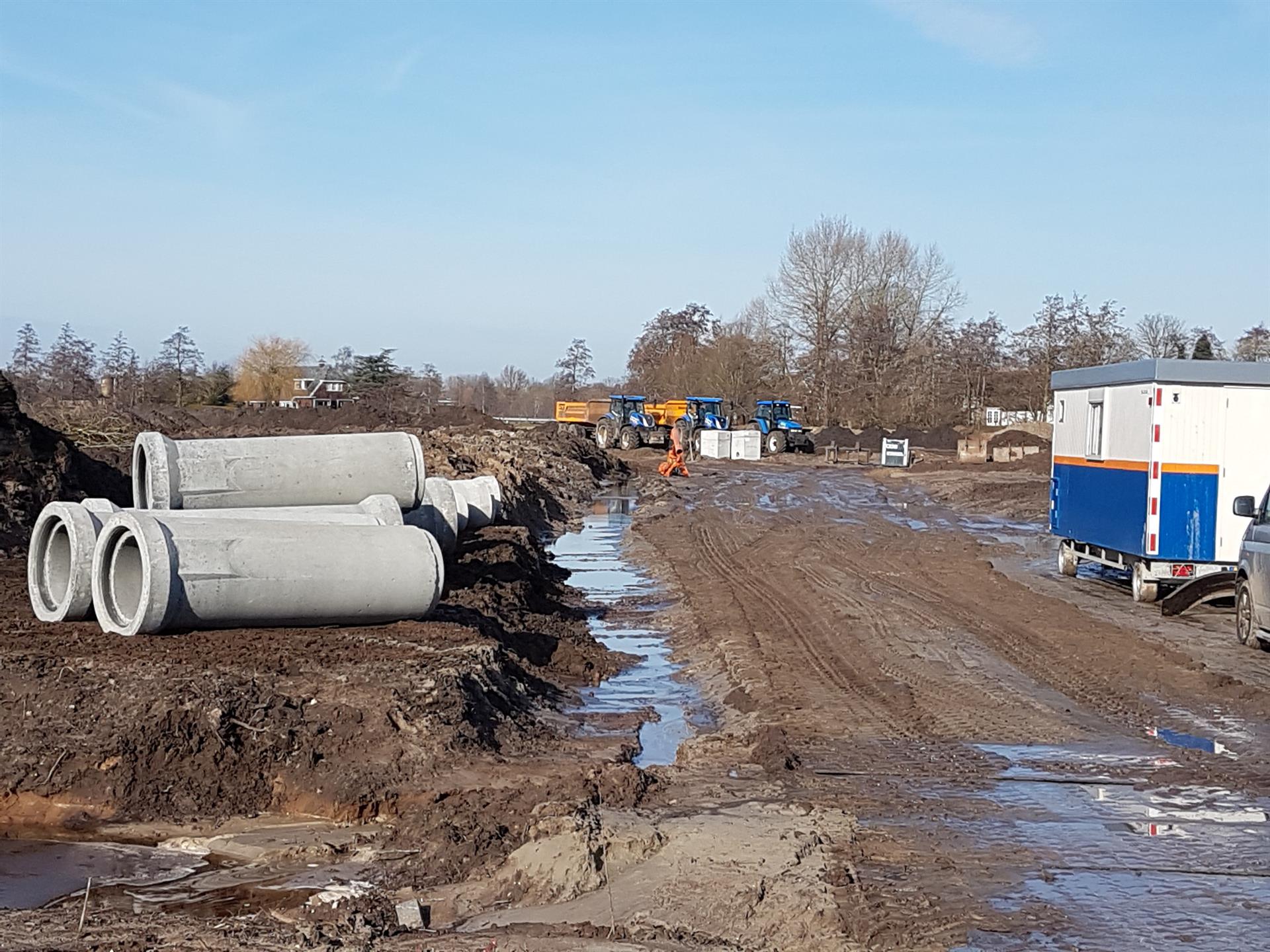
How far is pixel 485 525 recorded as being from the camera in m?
18.7

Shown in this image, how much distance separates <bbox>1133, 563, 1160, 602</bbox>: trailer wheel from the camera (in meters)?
16.4

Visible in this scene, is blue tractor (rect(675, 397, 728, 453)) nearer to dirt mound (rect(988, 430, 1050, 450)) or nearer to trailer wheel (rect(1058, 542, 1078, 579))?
dirt mound (rect(988, 430, 1050, 450))

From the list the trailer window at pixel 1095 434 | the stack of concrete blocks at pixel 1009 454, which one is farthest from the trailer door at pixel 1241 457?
the stack of concrete blocks at pixel 1009 454

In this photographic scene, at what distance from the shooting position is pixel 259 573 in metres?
9.30

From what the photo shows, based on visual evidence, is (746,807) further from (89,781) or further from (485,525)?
(485,525)

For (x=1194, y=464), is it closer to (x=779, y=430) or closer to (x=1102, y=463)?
(x=1102, y=463)

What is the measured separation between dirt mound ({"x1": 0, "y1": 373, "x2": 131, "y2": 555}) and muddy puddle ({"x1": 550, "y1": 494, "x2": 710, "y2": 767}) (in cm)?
710

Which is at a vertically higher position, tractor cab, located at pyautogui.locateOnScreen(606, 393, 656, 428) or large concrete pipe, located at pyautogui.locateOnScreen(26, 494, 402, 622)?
tractor cab, located at pyautogui.locateOnScreen(606, 393, 656, 428)

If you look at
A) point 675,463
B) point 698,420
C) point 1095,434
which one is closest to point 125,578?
point 1095,434

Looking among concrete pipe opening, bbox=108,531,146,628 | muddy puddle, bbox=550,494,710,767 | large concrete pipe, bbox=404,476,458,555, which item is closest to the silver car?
muddy puddle, bbox=550,494,710,767

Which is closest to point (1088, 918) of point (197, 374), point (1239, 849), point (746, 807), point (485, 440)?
point (1239, 849)

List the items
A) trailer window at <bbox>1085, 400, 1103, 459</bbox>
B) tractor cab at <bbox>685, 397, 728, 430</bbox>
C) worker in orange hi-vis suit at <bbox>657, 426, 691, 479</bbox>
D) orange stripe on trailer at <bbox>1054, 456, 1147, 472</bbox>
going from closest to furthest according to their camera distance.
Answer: orange stripe on trailer at <bbox>1054, 456, 1147, 472</bbox> < trailer window at <bbox>1085, 400, 1103, 459</bbox> < worker in orange hi-vis suit at <bbox>657, 426, 691, 479</bbox> < tractor cab at <bbox>685, 397, 728, 430</bbox>

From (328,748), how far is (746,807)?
2.64m

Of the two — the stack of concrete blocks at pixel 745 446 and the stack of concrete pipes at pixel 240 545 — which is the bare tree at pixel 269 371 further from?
the stack of concrete pipes at pixel 240 545
